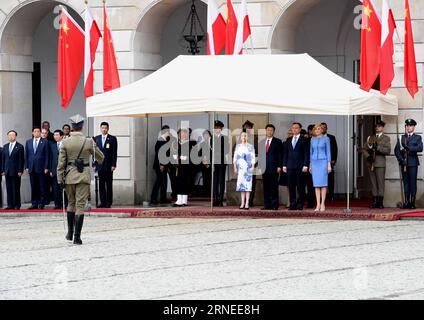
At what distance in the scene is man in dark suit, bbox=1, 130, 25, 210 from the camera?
2605 centimetres

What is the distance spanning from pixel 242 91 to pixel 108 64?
445 cm

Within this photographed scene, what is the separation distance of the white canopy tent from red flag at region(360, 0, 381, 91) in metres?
0.39

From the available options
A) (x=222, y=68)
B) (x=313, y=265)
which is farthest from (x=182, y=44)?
(x=313, y=265)

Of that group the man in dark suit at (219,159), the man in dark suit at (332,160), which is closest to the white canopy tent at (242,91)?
the man in dark suit at (219,159)

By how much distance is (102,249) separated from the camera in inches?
664

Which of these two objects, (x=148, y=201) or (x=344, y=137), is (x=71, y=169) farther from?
(x=344, y=137)

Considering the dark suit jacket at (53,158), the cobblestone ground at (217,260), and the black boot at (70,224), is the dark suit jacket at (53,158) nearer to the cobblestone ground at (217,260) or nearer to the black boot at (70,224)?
the cobblestone ground at (217,260)

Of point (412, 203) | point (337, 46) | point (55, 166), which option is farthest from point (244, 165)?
point (337, 46)

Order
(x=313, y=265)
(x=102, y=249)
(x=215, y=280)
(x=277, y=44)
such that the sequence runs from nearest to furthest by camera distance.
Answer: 1. (x=215, y=280)
2. (x=313, y=265)
3. (x=102, y=249)
4. (x=277, y=44)

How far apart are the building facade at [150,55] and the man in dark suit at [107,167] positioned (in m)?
0.78

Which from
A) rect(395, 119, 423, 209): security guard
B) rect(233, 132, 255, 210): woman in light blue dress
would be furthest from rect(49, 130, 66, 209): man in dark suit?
rect(395, 119, 423, 209): security guard

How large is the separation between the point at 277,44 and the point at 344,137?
4043 mm

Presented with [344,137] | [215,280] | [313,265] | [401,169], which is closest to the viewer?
[215,280]
